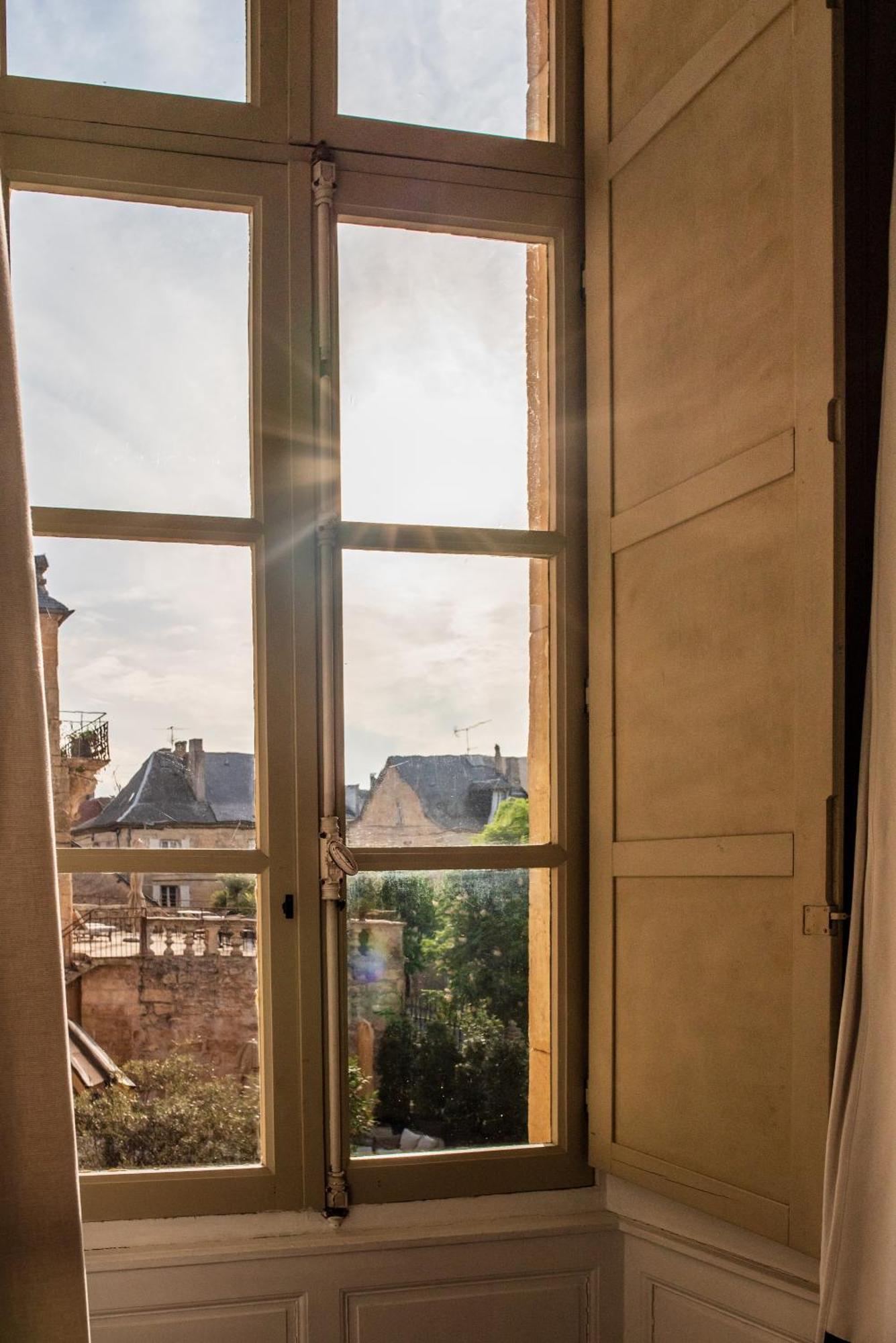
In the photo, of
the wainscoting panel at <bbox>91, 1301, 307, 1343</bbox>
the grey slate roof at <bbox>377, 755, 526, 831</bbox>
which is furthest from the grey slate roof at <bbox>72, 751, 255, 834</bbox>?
the wainscoting panel at <bbox>91, 1301, 307, 1343</bbox>

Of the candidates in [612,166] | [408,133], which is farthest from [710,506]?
[408,133]

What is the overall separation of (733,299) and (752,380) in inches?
5.6

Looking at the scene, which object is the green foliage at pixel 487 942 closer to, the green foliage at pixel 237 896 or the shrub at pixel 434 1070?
the shrub at pixel 434 1070

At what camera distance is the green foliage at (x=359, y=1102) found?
7.14 feet

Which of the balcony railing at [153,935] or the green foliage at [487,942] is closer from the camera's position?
the balcony railing at [153,935]

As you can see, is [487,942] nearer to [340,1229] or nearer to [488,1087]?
[488,1087]

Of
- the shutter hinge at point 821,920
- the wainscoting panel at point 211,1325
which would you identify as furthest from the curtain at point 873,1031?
the wainscoting panel at point 211,1325

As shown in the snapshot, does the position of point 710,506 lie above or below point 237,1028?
above

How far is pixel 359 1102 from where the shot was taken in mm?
2182

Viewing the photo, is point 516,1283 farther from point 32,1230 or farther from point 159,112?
point 159,112

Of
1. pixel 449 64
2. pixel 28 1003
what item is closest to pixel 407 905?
pixel 28 1003

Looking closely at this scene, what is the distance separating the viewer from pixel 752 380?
1.84 metres

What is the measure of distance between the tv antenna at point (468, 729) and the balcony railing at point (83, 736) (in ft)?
2.03

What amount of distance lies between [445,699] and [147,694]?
0.53 m
